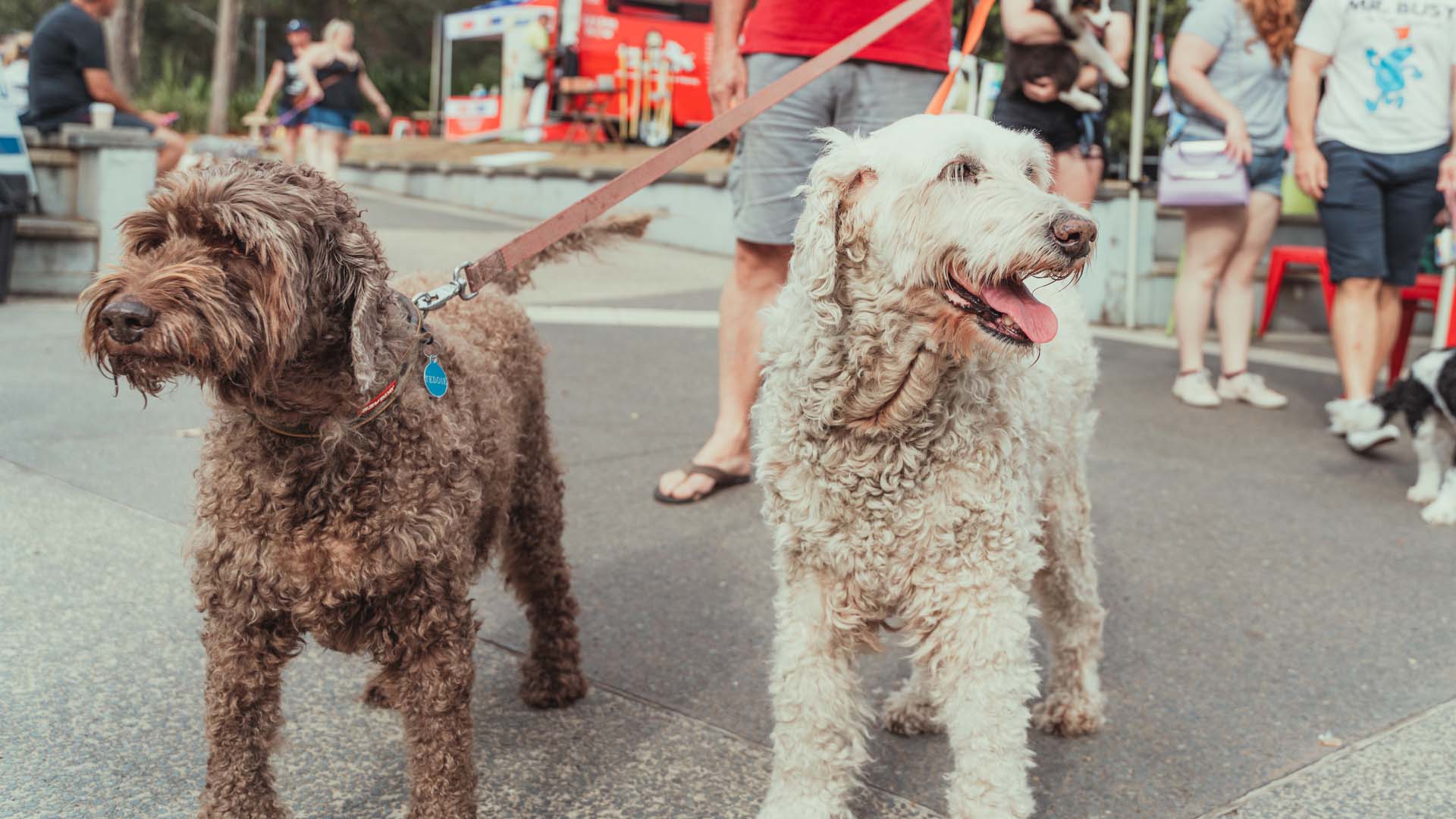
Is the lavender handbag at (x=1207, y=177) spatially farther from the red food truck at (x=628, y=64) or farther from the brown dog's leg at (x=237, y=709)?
the red food truck at (x=628, y=64)

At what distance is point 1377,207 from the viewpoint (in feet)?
21.4

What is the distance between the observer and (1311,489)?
230 inches

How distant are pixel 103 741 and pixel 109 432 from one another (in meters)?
3.19

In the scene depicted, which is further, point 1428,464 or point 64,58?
point 64,58

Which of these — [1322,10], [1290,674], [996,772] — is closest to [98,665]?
[996,772]

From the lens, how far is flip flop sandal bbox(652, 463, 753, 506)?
5.26 meters

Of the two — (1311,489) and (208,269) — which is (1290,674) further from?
(208,269)

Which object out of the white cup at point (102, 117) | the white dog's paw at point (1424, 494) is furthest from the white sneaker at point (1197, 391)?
the white cup at point (102, 117)

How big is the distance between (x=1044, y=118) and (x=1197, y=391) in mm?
2033

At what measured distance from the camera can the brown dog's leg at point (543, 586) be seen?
Answer: 3477 mm

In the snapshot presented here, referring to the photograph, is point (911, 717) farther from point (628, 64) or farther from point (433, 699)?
point (628, 64)

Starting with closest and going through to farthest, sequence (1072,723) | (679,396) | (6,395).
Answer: (1072,723), (6,395), (679,396)

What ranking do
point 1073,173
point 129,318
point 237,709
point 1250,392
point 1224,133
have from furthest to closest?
1. point 1250,392
2. point 1224,133
3. point 1073,173
4. point 237,709
5. point 129,318

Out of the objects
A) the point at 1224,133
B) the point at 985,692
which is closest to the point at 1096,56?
the point at 1224,133
